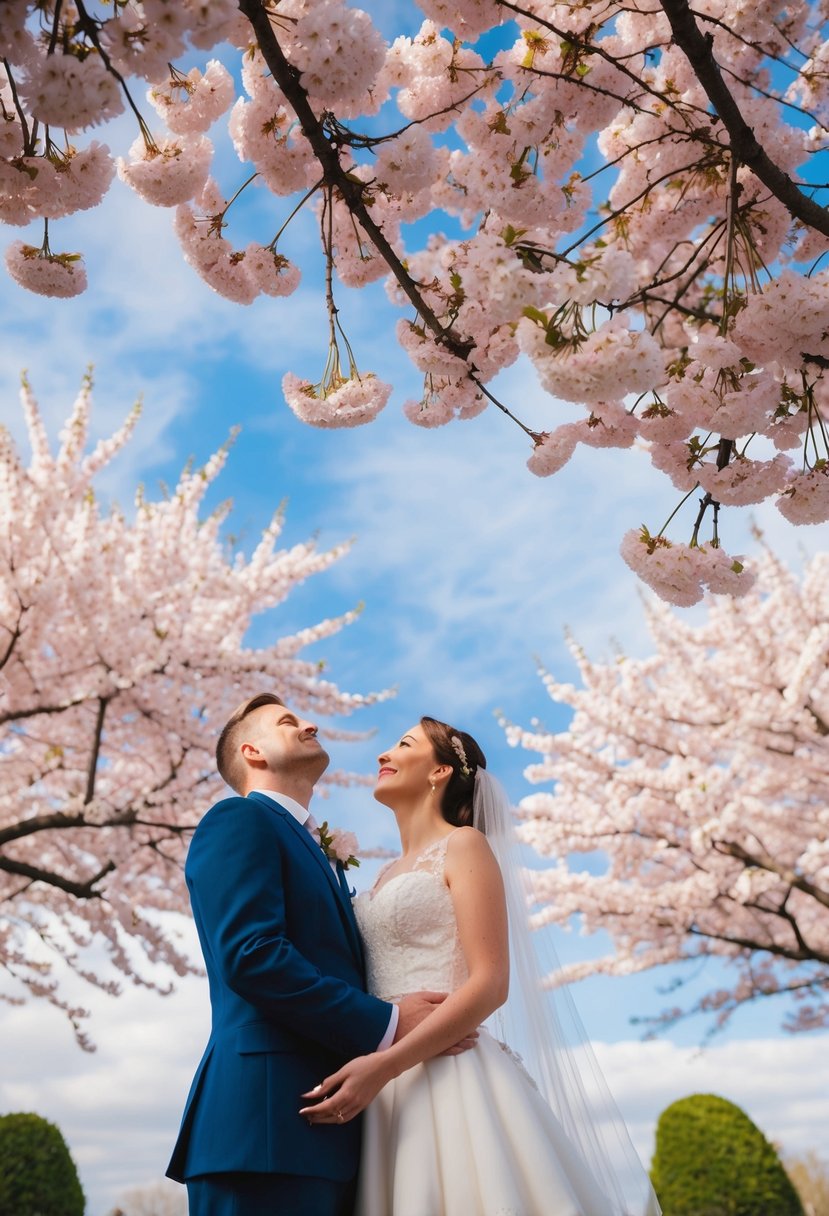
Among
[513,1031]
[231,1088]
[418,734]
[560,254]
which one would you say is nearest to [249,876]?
[231,1088]

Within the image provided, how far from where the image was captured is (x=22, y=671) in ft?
31.0

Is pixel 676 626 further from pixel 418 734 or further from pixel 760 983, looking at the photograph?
pixel 418 734

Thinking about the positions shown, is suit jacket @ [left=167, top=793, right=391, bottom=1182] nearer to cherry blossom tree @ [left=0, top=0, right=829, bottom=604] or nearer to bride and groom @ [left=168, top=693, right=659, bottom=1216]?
bride and groom @ [left=168, top=693, right=659, bottom=1216]

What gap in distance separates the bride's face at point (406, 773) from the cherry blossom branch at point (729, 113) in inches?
77.7

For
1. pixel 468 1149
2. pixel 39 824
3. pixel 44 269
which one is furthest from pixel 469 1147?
pixel 39 824

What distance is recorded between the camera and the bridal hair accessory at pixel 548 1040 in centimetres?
317

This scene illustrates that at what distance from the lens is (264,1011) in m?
2.32

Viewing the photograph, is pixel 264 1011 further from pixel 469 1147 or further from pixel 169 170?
pixel 169 170

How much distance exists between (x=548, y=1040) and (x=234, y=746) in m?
1.40

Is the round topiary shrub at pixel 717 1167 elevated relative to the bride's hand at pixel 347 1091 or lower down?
lower down

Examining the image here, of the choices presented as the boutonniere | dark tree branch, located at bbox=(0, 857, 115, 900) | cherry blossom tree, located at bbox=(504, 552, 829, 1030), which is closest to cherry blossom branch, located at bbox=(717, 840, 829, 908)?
cherry blossom tree, located at bbox=(504, 552, 829, 1030)

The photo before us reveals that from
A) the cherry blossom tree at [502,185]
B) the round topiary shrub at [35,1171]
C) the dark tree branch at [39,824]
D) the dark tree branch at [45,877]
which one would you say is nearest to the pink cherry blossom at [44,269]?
the cherry blossom tree at [502,185]

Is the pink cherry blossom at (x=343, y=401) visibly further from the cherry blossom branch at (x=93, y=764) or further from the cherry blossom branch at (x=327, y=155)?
the cherry blossom branch at (x=93, y=764)

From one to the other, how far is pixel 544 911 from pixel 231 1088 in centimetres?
1050
